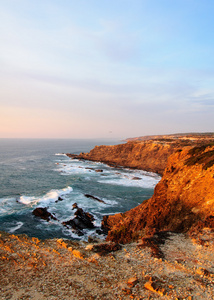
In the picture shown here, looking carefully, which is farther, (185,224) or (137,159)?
(137,159)

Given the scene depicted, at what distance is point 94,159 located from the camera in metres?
94.9

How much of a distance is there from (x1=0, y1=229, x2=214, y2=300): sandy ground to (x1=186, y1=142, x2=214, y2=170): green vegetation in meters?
7.97

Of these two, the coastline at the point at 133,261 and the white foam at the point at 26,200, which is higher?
the coastline at the point at 133,261

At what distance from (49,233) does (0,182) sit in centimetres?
3188

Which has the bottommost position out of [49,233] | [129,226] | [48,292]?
[49,233]

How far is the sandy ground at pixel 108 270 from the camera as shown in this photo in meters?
10.4

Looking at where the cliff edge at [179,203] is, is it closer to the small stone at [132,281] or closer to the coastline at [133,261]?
the coastline at [133,261]

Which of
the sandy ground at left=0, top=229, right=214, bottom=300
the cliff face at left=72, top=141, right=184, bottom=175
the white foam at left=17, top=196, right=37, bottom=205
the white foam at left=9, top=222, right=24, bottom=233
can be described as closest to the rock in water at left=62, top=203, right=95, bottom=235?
the white foam at left=9, top=222, right=24, bottom=233

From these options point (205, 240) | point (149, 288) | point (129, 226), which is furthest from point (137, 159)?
point (149, 288)

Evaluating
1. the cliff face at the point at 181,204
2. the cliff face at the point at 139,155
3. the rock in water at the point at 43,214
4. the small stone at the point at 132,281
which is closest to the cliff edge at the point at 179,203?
the cliff face at the point at 181,204

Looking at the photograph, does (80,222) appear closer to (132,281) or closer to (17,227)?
(17,227)

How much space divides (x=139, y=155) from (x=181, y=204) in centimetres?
6149

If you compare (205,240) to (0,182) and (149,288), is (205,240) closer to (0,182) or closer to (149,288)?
(149,288)

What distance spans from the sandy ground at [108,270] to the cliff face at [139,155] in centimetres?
5543
